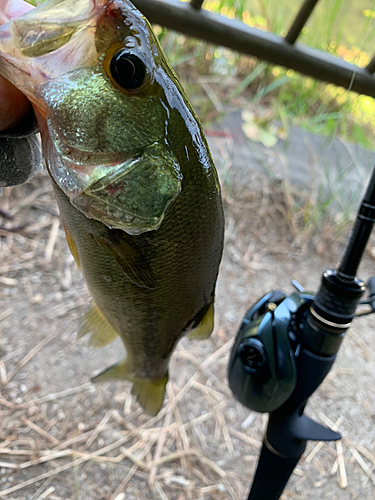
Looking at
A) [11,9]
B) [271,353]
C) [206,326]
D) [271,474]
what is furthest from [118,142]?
[271,474]

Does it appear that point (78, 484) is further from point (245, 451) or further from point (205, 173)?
point (205, 173)

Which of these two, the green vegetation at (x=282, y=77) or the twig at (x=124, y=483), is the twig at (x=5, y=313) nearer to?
the twig at (x=124, y=483)

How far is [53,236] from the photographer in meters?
1.57

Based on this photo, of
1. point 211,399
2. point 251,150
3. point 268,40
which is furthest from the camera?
point 251,150

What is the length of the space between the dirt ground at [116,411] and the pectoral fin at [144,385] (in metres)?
0.45

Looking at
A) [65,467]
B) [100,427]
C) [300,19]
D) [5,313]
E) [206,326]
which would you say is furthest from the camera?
[5,313]

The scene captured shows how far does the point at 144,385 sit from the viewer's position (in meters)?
0.73

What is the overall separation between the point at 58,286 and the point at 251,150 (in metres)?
1.22

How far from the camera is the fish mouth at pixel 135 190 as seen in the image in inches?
16.2

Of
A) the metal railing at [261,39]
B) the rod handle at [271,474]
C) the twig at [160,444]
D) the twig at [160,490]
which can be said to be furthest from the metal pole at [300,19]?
the twig at [160,490]

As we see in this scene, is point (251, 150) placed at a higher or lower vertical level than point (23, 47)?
lower

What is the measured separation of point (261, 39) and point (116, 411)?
3.52 ft

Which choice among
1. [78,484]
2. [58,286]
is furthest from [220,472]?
[58,286]

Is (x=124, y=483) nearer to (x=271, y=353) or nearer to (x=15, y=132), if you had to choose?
(x=271, y=353)
